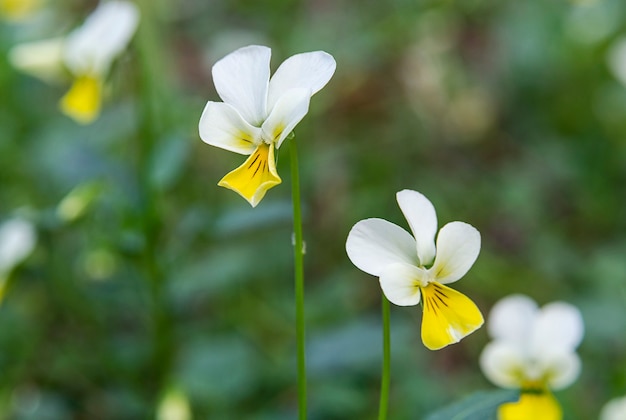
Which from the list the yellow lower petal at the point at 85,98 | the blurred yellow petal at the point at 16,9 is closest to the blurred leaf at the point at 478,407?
the yellow lower petal at the point at 85,98

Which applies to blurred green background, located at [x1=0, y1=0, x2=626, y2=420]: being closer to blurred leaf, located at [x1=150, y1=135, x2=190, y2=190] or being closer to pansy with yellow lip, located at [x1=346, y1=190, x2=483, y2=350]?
blurred leaf, located at [x1=150, y1=135, x2=190, y2=190]

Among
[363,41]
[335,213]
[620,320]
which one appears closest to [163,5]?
[363,41]

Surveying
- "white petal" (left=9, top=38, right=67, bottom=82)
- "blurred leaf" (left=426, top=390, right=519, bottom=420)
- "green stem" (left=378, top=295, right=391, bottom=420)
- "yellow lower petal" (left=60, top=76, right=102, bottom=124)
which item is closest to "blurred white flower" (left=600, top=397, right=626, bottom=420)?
"blurred leaf" (left=426, top=390, right=519, bottom=420)

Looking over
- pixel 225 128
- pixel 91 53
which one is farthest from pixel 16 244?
pixel 225 128

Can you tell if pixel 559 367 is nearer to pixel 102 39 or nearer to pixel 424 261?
pixel 424 261

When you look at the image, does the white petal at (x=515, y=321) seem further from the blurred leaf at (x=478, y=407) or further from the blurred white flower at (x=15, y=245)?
the blurred white flower at (x=15, y=245)

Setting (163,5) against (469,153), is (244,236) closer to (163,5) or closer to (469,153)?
(469,153)
